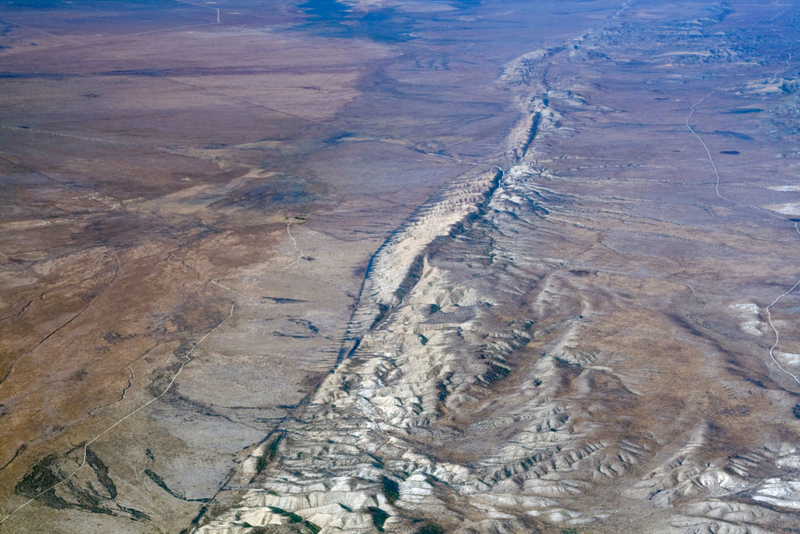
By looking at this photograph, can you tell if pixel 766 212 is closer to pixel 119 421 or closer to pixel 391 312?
pixel 391 312

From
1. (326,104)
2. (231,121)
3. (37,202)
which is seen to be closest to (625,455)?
(37,202)

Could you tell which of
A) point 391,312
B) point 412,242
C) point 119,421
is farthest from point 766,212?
point 119,421

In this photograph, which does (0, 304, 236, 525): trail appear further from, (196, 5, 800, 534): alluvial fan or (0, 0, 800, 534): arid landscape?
(196, 5, 800, 534): alluvial fan

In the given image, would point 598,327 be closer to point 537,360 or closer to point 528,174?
point 537,360

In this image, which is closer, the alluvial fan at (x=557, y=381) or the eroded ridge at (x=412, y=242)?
the alluvial fan at (x=557, y=381)

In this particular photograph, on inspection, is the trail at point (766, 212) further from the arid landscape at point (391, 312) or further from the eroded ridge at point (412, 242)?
the eroded ridge at point (412, 242)

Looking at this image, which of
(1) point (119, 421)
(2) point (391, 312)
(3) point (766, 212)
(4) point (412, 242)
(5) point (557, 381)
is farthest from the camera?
(3) point (766, 212)

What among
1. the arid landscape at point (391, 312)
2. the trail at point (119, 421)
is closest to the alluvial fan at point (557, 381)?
the arid landscape at point (391, 312)

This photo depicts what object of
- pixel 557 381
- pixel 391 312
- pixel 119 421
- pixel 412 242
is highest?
pixel 412 242
